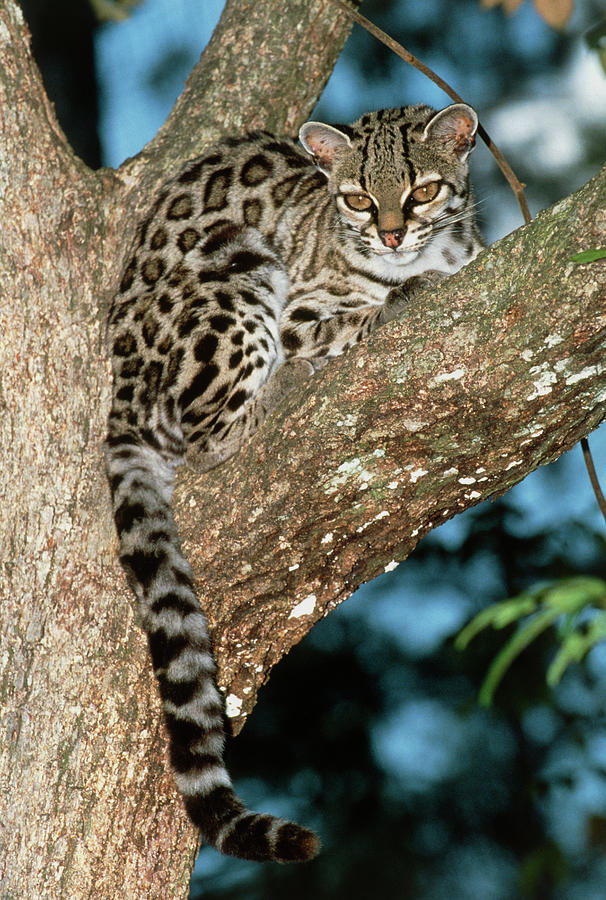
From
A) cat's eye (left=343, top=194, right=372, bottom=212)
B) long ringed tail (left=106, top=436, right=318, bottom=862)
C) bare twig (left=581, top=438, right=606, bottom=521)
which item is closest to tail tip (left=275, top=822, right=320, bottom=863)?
long ringed tail (left=106, top=436, right=318, bottom=862)

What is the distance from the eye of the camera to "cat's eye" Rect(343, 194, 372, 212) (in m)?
4.10

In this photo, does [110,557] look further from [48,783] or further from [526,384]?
[526,384]

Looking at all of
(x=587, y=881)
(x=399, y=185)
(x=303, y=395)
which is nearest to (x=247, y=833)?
(x=303, y=395)

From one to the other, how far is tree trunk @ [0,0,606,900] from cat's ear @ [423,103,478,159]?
54.6 inches

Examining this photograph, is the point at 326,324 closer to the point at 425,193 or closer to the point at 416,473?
the point at 425,193

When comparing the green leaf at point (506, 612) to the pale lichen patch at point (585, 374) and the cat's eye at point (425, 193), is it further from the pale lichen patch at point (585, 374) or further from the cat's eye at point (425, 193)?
the cat's eye at point (425, 193)

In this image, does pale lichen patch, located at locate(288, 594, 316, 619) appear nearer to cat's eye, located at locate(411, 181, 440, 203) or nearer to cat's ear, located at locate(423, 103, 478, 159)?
cat's eye, located at locate(411, 181, 440, 203)

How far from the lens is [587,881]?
8.31 meters

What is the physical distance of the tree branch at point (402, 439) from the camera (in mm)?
2768

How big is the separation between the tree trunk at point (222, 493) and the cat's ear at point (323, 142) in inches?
46.5

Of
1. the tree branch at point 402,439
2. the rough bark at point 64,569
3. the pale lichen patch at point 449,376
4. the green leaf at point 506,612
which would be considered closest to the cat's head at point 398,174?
the rough bark at point 64,569

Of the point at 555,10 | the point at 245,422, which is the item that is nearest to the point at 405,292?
the point at 245,422

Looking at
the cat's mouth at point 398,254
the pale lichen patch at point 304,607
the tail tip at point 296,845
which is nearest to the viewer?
the tail tip at point 296,845

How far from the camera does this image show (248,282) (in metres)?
4.07
